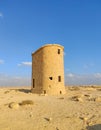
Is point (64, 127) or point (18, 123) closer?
point (64, 127)

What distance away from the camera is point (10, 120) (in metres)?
10.3

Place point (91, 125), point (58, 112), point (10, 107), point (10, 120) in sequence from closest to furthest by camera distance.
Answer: point (91, 125) < point (10, 120) < point (58, 112) < point (10, 107)

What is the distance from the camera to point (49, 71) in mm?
24469

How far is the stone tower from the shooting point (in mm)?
24266

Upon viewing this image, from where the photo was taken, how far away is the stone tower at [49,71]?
79.6 feet

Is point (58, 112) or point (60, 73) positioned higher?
point (60, 73)

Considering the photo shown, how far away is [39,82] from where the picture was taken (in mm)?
25047

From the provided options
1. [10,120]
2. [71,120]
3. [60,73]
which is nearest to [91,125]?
[71,120]

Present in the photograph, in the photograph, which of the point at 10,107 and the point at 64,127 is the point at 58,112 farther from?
the point at 10,107

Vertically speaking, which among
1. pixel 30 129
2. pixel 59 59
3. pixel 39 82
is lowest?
pixel 30 129

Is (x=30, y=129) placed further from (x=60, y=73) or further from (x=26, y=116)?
(x=60, y=73)

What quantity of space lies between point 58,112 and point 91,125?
10.5ft

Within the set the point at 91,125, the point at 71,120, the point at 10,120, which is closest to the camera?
the point at 91,125

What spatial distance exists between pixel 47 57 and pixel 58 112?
1400 cm
